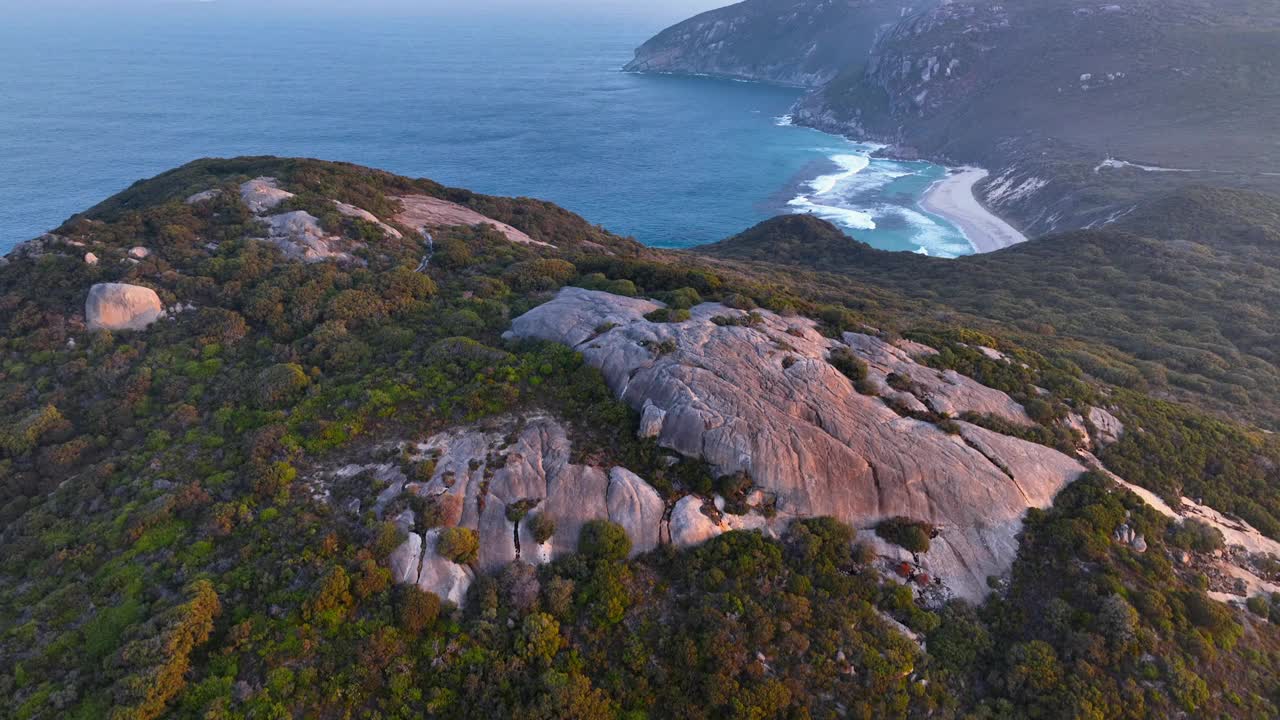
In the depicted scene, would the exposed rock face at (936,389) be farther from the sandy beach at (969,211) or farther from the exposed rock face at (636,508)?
the sandy beach at (969,211)

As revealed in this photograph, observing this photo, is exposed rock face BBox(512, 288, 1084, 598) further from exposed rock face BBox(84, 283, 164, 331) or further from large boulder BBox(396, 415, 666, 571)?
exposed rock face BBox(84, 283, 164, 331)

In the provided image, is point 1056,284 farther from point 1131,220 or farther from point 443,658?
point 443,658

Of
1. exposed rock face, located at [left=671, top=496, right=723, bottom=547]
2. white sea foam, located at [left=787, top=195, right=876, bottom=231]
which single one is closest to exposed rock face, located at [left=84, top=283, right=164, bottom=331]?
exposed rock face, located at [left=671, top=496, right=723, bottom=547]

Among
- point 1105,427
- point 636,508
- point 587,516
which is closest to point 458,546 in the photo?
point 587,516

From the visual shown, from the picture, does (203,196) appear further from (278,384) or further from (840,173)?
(840,173)

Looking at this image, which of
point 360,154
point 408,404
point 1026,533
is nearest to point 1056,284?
point 1026,533
